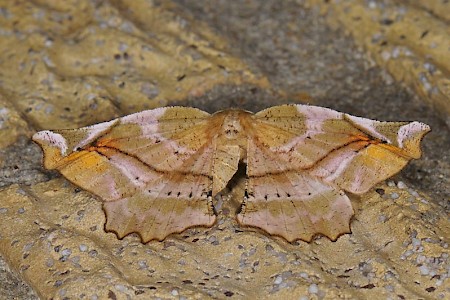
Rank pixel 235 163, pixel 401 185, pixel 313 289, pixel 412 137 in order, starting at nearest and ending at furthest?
pixel 313 289
pixel 412 137
pixel 235 163
pixel 401 185

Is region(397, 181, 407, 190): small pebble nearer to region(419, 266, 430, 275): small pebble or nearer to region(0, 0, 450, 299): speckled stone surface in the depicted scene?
region(0, 0, 450, 299): speckled stone surface

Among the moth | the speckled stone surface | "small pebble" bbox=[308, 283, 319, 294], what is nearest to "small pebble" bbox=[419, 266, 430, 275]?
the speckled stone surface

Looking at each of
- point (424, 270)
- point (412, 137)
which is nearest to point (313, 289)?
point (424, 270)

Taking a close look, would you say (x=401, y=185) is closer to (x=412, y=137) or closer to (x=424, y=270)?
(x=412, y=137)

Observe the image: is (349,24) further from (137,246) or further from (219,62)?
(137,246)

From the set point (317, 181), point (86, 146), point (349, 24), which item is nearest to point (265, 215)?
point (317, 181)

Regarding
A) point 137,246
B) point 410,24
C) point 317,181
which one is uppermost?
point 410,24
